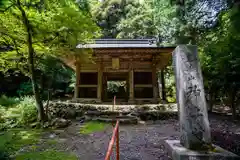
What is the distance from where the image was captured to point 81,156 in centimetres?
446

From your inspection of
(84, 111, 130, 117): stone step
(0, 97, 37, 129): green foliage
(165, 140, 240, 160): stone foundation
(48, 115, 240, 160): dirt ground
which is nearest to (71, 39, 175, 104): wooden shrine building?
(84, 111, 130, 117): stone step

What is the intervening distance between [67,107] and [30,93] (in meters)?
9.72

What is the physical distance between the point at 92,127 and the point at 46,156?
280 centimetres

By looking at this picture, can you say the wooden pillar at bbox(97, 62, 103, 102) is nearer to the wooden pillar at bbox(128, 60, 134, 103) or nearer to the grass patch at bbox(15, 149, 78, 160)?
A: the wooden pillar at bbox(128, 60, 134, 103)

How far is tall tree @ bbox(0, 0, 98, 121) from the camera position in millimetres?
6492

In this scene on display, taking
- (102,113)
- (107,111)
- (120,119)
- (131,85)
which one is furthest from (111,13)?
(120,119)

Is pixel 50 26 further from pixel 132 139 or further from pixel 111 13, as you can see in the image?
pixel 111 13

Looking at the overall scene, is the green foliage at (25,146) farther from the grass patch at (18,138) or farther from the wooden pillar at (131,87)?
the wooden pillar at (131,87)

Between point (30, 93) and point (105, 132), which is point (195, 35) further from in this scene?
point (30, 93)

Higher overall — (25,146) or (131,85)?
(131,85)

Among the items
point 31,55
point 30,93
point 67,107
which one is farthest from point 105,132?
point 30,93

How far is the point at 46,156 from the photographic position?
176 inches

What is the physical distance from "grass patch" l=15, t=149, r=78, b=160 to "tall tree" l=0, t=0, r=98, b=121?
9.20 feet

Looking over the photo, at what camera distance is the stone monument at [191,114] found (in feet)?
11.6
